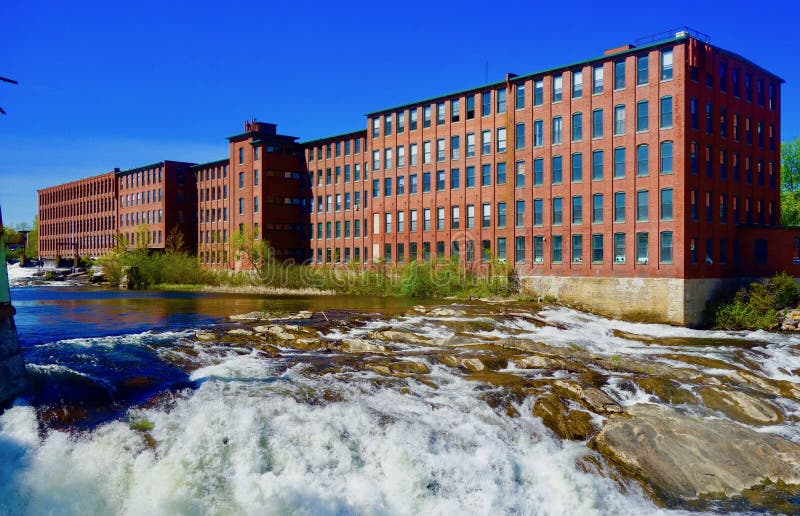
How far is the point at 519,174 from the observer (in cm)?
5197

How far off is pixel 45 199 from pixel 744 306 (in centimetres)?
13267

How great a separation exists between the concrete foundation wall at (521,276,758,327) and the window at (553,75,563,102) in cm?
1371

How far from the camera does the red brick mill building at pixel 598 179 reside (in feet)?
141

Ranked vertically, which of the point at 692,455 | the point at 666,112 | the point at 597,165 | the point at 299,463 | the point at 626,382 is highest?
the point at 666,112

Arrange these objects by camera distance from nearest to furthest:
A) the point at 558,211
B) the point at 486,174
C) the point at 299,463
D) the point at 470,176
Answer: the point at 299,463 < the point at 558,211 < the point at 486,174 < the point at 470,176

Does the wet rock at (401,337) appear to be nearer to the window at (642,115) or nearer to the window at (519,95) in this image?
the window at (642,115)

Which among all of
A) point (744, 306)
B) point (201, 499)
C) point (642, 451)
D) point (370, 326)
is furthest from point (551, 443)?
point (744, 306)

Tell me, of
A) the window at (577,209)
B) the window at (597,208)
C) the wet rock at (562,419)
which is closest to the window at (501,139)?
the window at (577,209)

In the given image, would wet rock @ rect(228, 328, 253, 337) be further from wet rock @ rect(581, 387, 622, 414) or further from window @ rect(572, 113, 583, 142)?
window @ rect(572, 113, 583, 142)

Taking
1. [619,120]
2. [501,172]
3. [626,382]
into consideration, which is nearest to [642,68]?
[619,120]

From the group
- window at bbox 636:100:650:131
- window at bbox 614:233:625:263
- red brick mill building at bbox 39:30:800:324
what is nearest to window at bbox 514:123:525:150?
red brick mill building at bbox 39:30:800:324

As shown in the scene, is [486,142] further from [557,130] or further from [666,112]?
[666,112]

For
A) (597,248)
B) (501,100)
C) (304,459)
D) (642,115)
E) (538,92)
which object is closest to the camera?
(304,459)

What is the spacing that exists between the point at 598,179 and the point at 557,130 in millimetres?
5357
